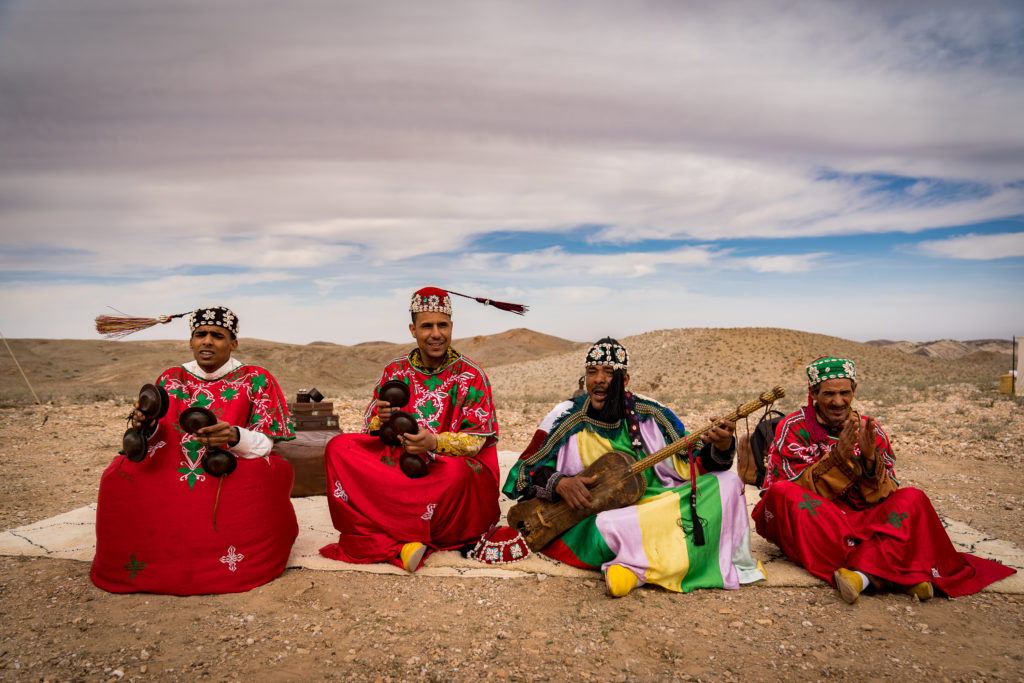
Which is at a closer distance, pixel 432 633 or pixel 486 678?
pixel 486 678

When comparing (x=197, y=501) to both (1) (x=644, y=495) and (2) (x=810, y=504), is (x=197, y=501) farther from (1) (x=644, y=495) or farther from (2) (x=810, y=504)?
(2) (x=810, y=504)

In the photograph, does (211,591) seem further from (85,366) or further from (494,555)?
(85,366)

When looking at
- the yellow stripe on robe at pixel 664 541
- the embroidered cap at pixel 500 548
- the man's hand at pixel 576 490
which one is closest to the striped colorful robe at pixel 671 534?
the yellow stripe on robe at pixel 664 541

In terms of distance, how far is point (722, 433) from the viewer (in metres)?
4.48

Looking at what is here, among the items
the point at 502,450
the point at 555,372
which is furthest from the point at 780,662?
the point at 555,372

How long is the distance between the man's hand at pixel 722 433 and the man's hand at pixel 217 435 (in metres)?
3.13

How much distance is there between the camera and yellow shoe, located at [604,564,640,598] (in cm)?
433

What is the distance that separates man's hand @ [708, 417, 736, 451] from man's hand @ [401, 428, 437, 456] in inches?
75.4

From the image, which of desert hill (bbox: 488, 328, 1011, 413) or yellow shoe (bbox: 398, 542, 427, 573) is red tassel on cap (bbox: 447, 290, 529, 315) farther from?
desert hill (bbox: 488, 328, 1011, 413)

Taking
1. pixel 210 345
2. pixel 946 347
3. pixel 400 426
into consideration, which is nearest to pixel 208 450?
pixel 210 345

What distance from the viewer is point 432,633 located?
3.90m

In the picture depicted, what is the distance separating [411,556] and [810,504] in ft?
→ 9.02

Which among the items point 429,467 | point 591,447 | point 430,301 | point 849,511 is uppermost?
point 430,301

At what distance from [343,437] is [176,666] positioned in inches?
75.8
